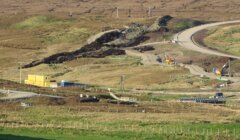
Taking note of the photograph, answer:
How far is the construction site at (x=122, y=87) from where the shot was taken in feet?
183

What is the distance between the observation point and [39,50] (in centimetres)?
18475

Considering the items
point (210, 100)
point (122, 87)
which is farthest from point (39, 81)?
point (210, 100)

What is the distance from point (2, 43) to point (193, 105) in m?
121

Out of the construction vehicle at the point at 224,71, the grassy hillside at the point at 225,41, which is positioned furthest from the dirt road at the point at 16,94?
the grassy hillside at the point at 225,41

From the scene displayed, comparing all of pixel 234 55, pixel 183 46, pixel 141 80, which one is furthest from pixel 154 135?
pixel 183 46

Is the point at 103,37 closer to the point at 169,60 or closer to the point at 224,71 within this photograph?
the point at 169,60

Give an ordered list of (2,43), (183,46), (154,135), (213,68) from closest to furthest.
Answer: (154,135) < (213,68) < (183,46) < (2,43)

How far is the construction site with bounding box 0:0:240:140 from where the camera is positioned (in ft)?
183

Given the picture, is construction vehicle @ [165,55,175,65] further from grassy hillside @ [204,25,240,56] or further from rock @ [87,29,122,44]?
rock @ [87,29,122,44]

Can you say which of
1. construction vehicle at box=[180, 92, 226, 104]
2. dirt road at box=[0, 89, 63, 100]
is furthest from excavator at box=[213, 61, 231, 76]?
dirt road at box=[0, 89, 63, 100]

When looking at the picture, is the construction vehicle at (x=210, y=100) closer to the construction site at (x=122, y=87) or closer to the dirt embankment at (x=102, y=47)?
the construction site at (x=122, y=87)

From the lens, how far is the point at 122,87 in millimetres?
120750

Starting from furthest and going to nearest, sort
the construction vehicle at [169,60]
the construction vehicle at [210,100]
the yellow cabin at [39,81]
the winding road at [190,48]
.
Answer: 1. the construction vehicle at [169,60]
2. the winding road at [190,48]
3. the yellow cabin at [39,81]
4. the construction vehicle at [210,100]

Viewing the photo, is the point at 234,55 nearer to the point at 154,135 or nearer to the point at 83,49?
the point at 83,49
